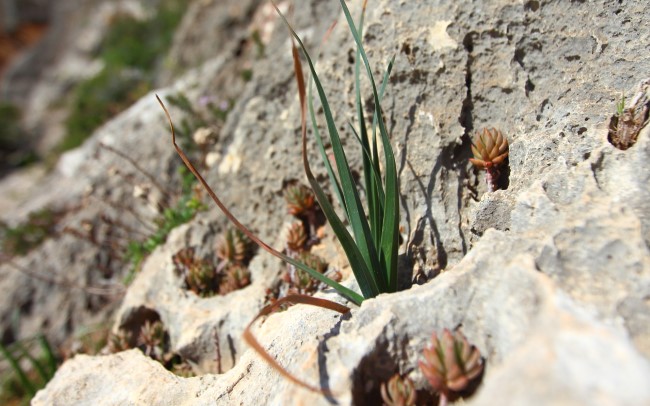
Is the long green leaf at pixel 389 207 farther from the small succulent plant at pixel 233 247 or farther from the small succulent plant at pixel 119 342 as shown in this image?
the small succulent plant at pixel 119 342

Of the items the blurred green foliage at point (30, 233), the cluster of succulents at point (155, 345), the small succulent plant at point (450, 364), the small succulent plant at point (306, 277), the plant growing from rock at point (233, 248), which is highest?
the blurred green foliage at point (30, 233)

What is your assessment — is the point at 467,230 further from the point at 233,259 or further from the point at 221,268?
the point at 221,268

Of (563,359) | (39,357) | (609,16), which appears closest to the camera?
(563,359)

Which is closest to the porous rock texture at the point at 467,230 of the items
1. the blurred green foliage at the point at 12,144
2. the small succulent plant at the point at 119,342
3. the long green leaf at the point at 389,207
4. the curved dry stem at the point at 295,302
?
the curved dry stem at the point at 295,302

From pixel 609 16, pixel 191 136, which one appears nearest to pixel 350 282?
pixel 609 16

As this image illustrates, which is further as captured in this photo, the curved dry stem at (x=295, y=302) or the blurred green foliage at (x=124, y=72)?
the blurred green foliage at (x=124, y=72)

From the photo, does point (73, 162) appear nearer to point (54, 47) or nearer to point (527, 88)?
point (527, 88)
